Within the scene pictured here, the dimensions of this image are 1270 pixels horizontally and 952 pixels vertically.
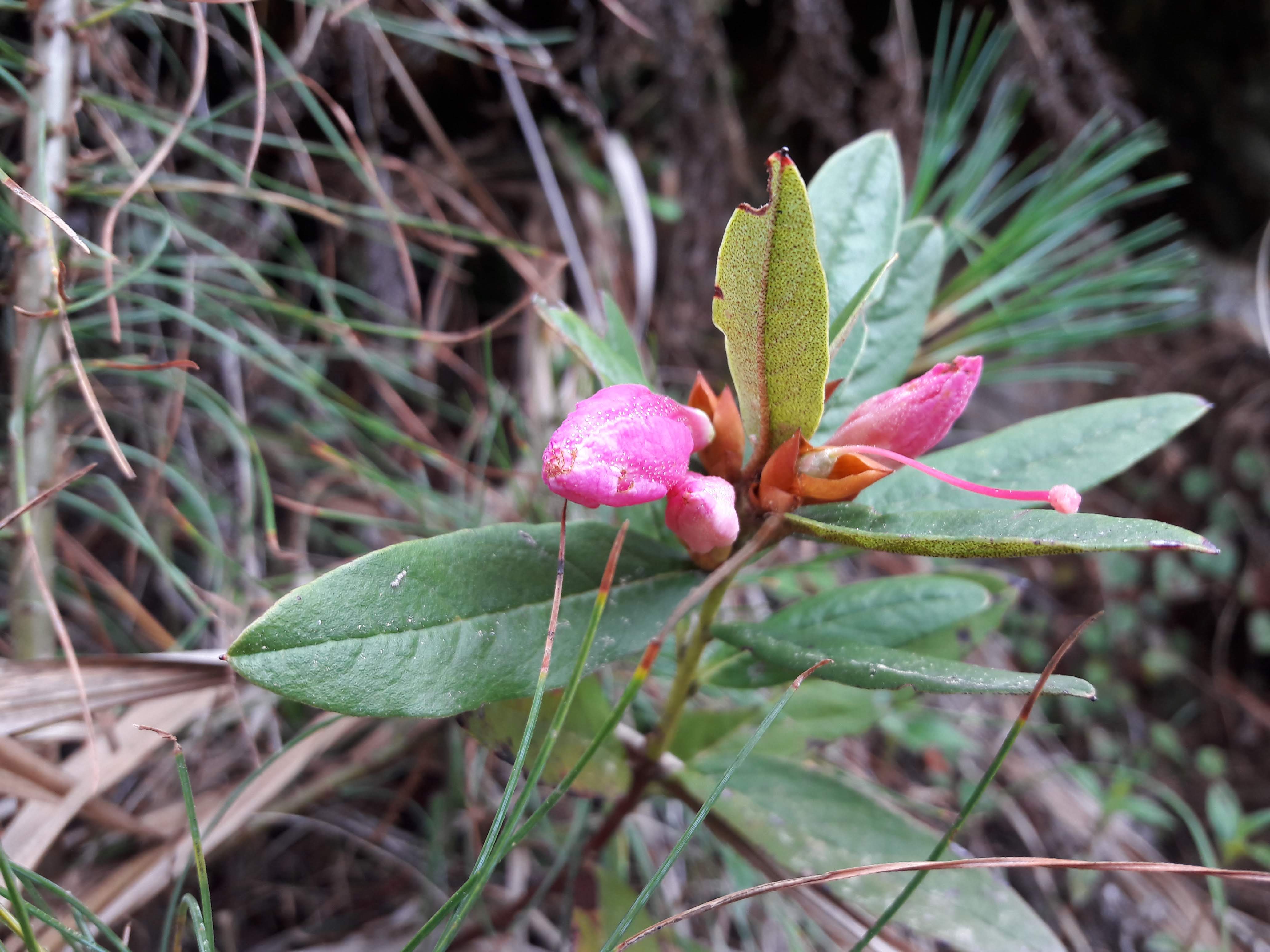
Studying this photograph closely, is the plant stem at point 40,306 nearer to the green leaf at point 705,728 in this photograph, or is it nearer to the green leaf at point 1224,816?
the green leaf at point 705,728

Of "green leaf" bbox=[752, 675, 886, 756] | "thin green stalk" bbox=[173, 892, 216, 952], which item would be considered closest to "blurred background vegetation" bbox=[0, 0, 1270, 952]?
"green leaf" bbox=[752, 675, 886, 756]

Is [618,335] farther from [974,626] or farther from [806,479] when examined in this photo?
[974,626]

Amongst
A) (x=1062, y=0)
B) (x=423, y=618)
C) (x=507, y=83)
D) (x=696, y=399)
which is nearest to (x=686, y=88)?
(x=507, y=83)

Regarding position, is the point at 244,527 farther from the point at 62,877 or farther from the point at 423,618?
the point at 423,618

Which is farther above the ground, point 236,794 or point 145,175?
point 145,175

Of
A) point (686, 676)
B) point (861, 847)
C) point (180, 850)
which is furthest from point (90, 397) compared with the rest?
point (861, 847)

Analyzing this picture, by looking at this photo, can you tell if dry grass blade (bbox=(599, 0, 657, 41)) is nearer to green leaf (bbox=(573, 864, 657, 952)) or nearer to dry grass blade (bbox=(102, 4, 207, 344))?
dry grass blade (bbox=(102, 4, 207, 344))
